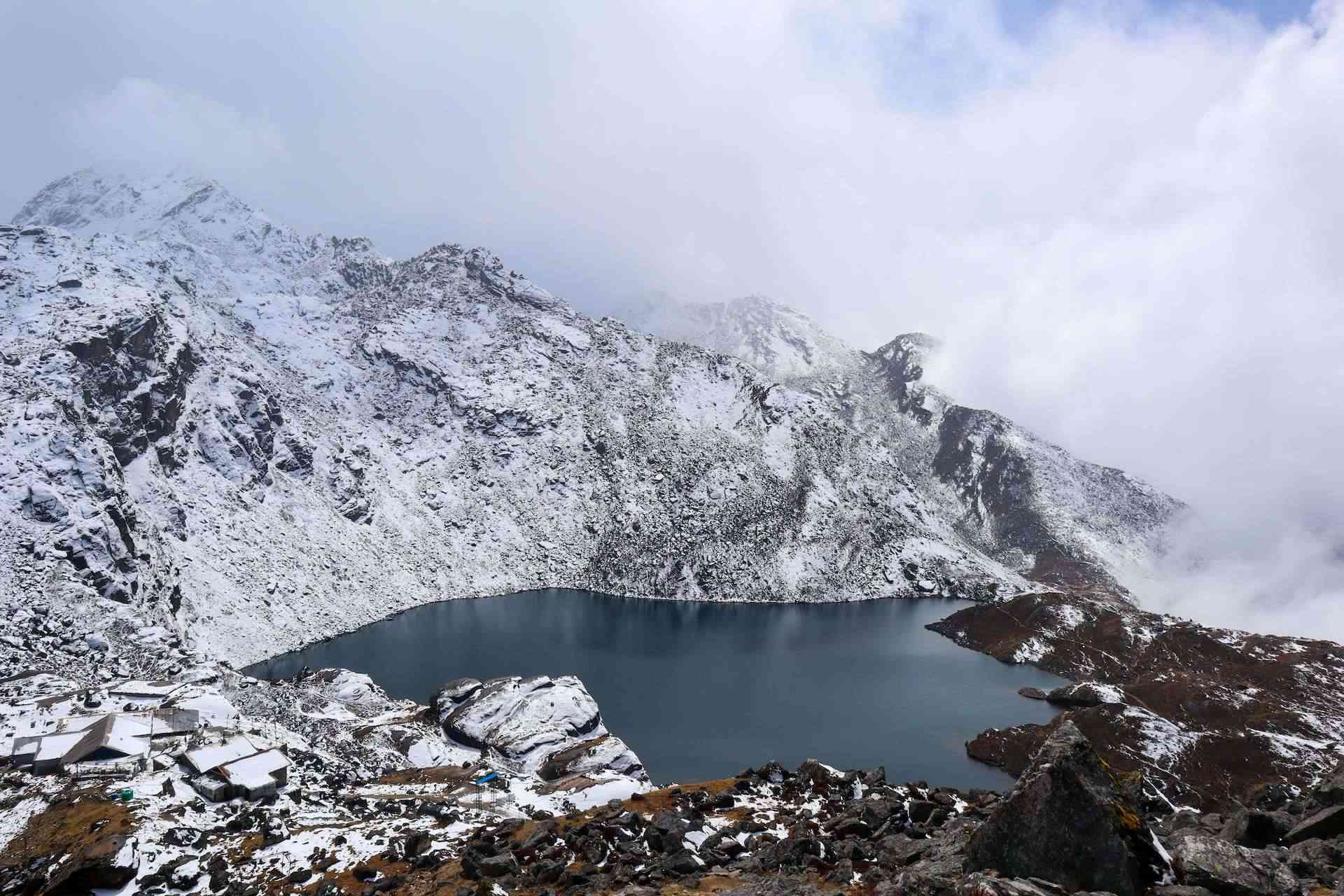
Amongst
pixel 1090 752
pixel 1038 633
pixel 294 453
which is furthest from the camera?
pixel 294 453

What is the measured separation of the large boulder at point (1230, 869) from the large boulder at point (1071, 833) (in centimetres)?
65

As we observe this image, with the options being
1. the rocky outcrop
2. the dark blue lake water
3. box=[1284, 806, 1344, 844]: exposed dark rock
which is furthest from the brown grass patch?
the rocky outcrop

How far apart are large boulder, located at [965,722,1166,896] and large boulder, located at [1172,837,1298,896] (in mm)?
648

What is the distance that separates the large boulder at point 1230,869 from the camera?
14.4m

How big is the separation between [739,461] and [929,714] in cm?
10376

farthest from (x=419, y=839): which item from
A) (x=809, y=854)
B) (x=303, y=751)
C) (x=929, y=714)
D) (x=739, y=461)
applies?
(x=739, y=461)

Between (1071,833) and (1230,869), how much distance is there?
304 cm

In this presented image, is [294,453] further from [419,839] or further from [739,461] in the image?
[419,839]

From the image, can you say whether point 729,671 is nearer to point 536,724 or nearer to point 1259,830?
point 536,724

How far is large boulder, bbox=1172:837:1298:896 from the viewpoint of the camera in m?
14.4

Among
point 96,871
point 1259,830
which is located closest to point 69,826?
point 96,871

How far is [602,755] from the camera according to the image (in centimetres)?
6956

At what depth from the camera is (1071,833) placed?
50.3 feet

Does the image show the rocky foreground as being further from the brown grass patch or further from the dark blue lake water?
the dark blue lake water
